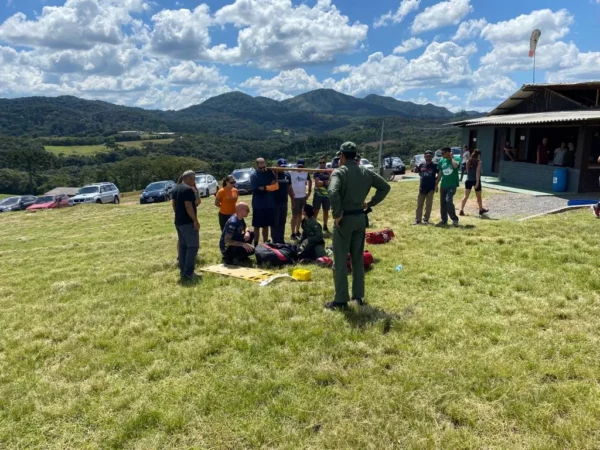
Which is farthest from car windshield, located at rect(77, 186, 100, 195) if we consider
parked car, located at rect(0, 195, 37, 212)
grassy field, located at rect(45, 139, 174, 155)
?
grassy field, located at rect(45, 139, 174, 155)

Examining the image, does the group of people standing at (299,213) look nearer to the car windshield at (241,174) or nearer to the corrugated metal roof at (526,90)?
the corrugated metal roof at (526,90)

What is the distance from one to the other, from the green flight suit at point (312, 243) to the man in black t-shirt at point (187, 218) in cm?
180

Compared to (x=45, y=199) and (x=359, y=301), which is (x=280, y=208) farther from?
(x=45, y=199)

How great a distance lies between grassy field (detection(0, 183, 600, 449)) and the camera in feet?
10.3

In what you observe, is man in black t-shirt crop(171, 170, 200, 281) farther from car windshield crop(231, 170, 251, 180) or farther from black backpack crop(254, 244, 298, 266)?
car windshield crop(231, 170, 251, 180)

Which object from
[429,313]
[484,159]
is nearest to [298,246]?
[429,313]

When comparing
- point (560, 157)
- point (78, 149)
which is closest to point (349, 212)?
point (560, 157)

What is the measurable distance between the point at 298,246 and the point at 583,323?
14.4ft

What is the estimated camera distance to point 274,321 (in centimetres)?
498

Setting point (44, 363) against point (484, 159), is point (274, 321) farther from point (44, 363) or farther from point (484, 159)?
point (484, 159)

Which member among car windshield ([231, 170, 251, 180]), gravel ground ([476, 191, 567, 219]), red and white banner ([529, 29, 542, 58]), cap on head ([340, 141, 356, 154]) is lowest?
gravel ground ([476, 191, 567, 219])

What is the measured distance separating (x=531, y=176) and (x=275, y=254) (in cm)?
1361

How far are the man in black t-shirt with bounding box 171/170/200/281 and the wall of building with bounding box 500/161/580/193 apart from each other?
13360 mm

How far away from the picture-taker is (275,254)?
739 cm
